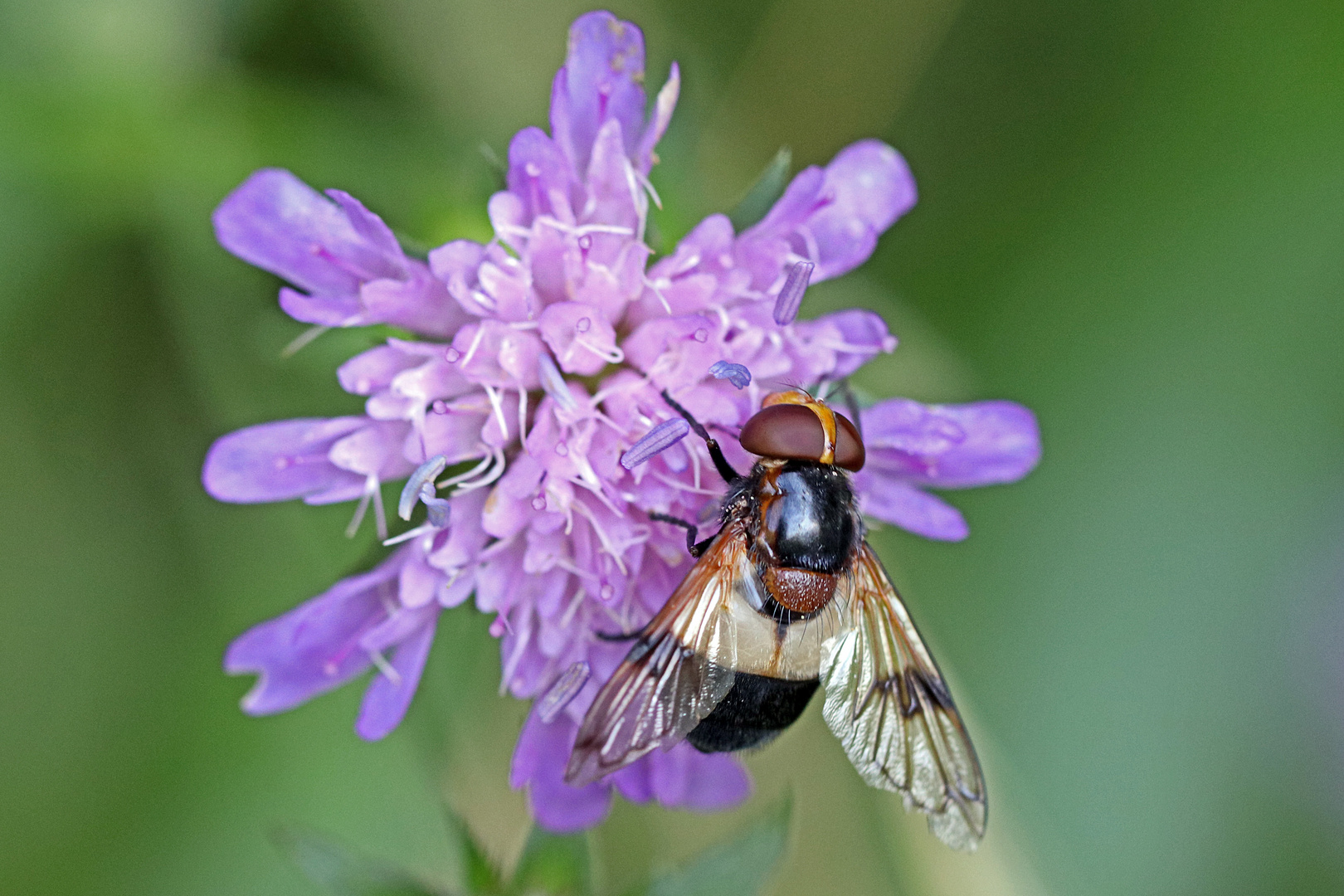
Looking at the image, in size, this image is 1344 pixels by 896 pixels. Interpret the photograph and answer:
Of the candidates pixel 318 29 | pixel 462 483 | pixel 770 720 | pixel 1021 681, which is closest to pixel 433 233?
pixel 318 29

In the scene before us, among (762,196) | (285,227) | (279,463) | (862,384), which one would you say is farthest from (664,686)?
(862,384)

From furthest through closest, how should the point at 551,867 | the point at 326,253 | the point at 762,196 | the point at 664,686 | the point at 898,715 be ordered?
the point at 551,867 → the point at 762,196 → the point at 326,253 → the point at 898,715 → the point at 664,686

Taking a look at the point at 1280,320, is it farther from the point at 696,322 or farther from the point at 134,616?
the point at 134,616

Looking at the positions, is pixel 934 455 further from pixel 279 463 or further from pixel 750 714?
pixel 279 463

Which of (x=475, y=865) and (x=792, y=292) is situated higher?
(x=792, y=292)

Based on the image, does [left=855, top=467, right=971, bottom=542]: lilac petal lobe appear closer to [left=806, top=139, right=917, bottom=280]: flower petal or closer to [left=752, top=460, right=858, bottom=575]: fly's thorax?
[left=752, top=460, right=858, bottom=575]: fly's thorax

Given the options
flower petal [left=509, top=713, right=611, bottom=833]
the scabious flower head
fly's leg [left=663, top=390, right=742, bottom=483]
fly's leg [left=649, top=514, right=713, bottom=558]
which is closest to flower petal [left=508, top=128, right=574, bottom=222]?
the scabious flower head

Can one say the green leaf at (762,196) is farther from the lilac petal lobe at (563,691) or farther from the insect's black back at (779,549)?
the lilac petal lobe at (563,691)
